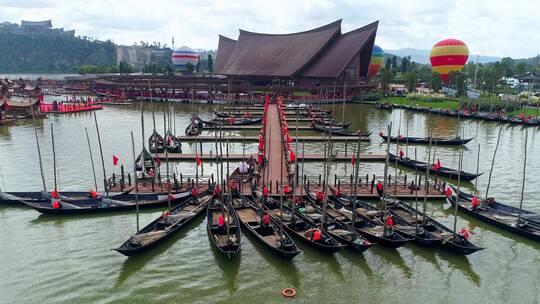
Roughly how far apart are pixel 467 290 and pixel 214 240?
1352 centimetres

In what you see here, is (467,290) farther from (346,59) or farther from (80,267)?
(346,59)

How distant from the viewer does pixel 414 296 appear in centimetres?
1852

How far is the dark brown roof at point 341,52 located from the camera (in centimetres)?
8750

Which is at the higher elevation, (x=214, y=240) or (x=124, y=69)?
(x=124, y=69)

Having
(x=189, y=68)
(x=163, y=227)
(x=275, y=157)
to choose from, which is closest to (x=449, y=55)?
(x=275, y=157)

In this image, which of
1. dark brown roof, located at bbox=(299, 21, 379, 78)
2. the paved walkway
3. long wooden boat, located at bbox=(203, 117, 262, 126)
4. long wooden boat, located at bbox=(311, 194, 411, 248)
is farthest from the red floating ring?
dark brown roof, located at bbox=(299, 21, 379, 78)

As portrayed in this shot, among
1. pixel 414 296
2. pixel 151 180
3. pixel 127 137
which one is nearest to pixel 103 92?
pixel 127 137

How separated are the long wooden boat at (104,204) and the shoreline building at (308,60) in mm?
60945

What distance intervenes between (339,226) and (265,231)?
15.1 ft

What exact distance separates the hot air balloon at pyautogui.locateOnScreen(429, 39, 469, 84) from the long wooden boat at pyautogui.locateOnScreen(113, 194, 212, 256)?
72.8 metres

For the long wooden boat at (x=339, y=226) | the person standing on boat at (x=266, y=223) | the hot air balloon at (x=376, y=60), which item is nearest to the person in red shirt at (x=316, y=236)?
the long wooden boat at (x=339, y=226)

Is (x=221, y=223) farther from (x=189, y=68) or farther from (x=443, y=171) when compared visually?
(x=189, y=68)

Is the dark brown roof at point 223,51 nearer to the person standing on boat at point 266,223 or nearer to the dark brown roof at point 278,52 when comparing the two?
the dark brown roof at point 278,52

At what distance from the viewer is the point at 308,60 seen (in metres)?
93.2
